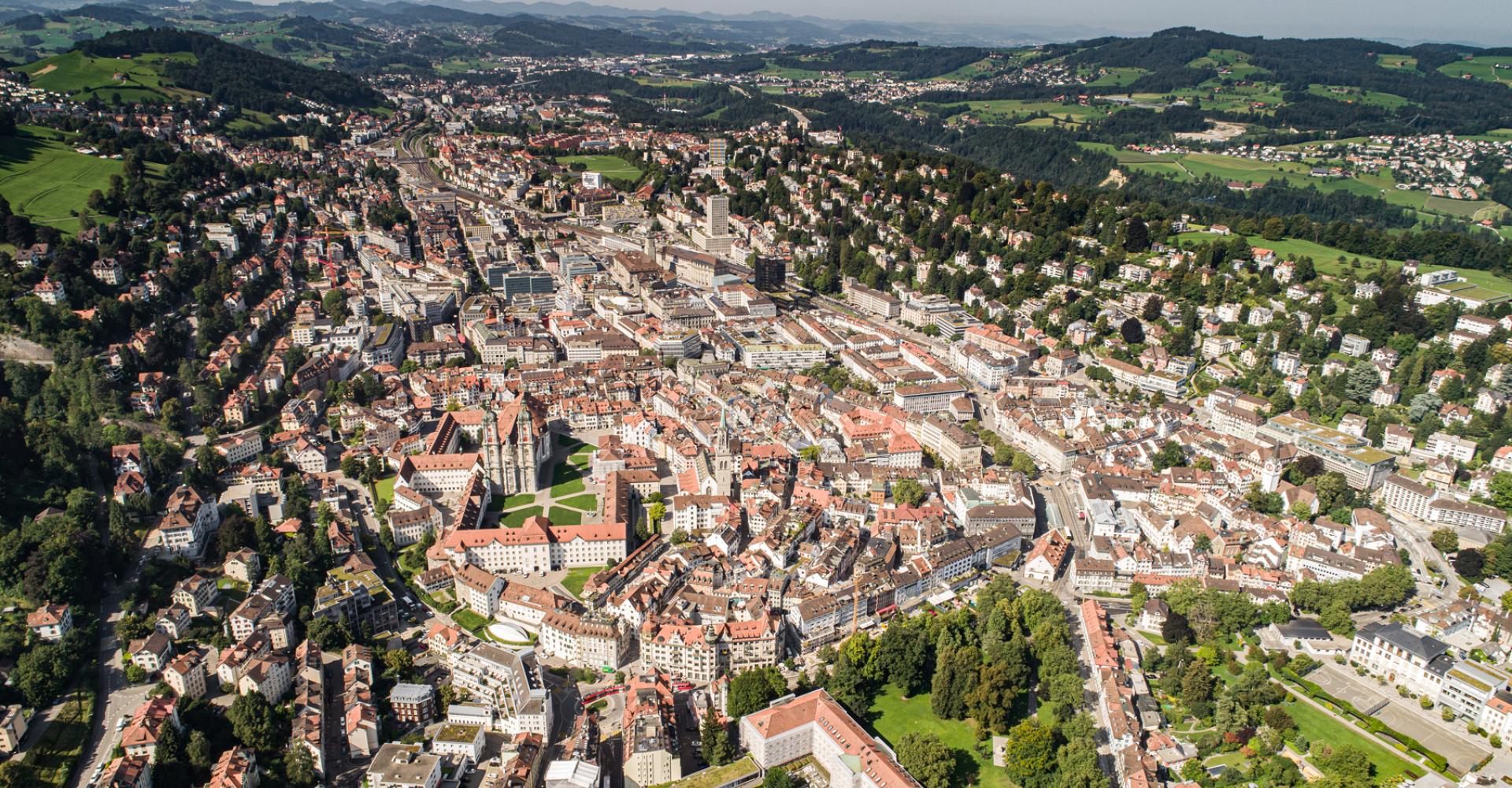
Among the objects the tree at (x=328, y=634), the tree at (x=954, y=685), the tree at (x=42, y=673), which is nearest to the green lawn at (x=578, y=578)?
the tree at (x=328, y=634)

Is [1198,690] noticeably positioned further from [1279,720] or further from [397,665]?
[397,665]

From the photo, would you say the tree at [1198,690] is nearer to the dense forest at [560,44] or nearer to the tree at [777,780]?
the tree at [777,780]

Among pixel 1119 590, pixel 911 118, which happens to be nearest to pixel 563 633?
pixel 1119 590

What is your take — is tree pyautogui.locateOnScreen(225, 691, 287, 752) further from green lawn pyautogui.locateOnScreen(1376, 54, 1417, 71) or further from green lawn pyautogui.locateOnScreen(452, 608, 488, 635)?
green lawn pyautogui.locateOnScreen(1376, 54, 1417, 71)

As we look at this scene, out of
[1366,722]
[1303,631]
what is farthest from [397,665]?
[1303,631]

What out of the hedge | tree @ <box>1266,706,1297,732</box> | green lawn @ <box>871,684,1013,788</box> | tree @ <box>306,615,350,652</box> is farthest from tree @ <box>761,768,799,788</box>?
the hedge

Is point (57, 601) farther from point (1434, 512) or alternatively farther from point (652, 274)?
point (1434, 512)
